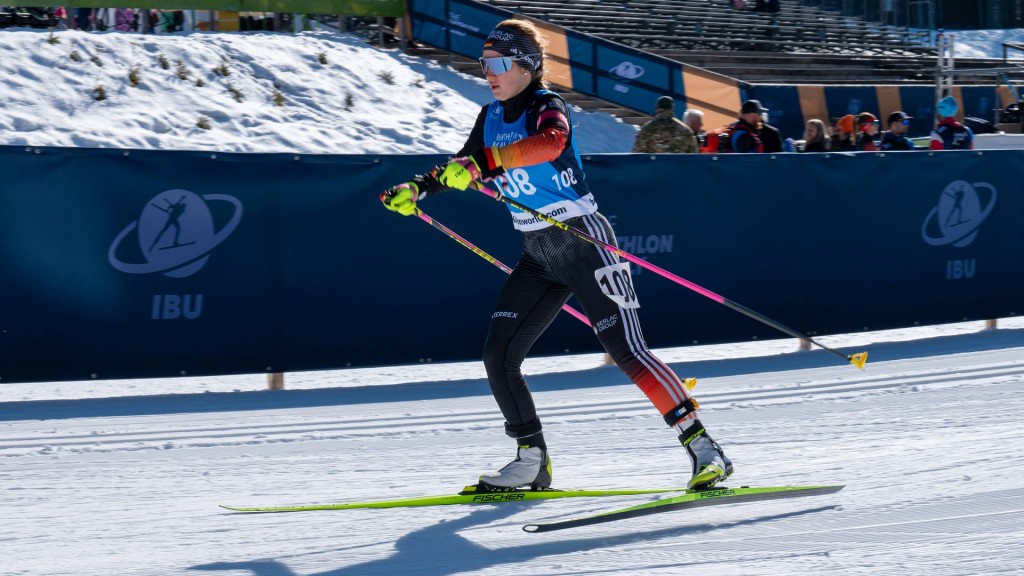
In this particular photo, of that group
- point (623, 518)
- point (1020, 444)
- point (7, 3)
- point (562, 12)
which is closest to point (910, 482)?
point (1020, 444)

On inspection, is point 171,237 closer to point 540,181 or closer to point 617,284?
point 540,181

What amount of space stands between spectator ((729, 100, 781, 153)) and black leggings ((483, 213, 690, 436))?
20.4 feet

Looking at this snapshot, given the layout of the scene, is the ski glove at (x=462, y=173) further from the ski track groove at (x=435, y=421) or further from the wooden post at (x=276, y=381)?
the wooden post at (x=276, y=381)

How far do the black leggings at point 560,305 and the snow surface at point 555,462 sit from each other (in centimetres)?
48

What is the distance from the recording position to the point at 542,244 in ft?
15.2

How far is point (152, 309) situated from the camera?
23.8 ft

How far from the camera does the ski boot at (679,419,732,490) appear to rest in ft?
14.8

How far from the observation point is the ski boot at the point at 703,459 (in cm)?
452

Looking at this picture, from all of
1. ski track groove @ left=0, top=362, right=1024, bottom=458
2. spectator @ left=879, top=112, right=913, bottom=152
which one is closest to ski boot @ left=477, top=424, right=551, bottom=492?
ski track groove @ left=0, top=362, right=1024, bottom=458

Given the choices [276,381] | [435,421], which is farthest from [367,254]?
[435,421]

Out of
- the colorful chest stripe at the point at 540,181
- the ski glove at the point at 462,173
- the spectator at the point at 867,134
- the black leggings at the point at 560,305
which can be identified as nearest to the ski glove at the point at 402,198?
the ski glove at the point at 462,173

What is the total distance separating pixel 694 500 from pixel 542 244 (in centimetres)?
114

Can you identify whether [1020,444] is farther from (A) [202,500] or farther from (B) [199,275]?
(B) [199,275]

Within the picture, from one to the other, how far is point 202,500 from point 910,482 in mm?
3005
